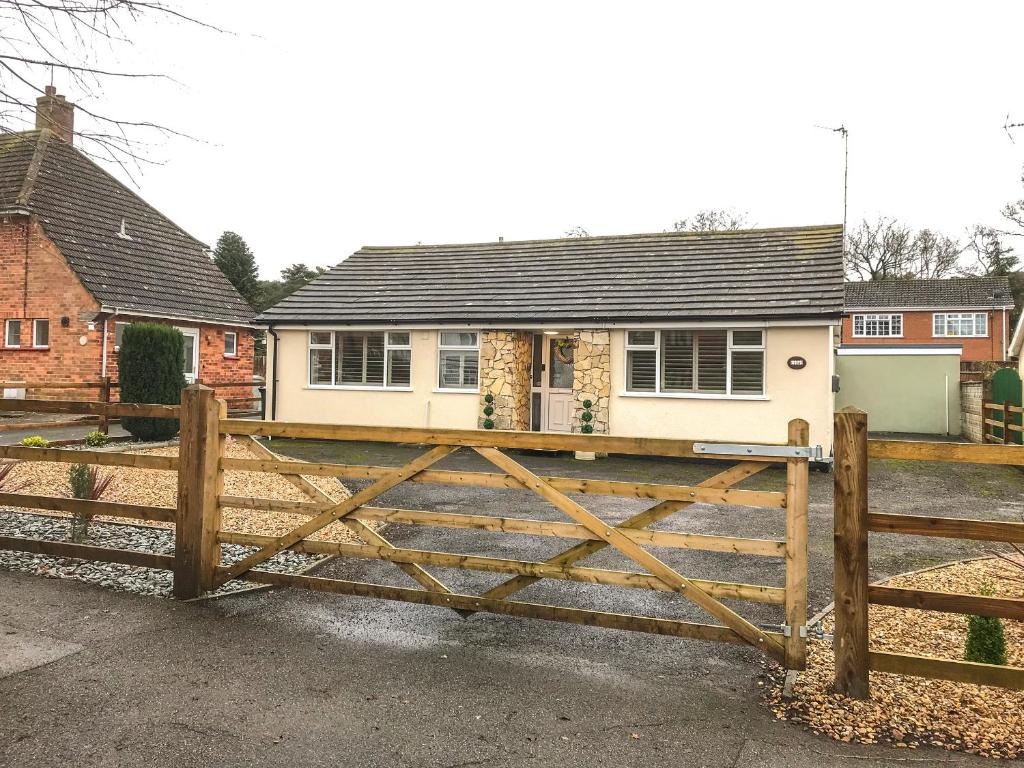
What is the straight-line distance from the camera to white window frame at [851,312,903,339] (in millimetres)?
41750

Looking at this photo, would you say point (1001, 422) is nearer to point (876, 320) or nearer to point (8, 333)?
point (8, 333)

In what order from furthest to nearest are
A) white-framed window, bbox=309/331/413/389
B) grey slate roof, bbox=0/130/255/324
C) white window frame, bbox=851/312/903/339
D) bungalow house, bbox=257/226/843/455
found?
Result: white window frame, bbox=851/312/903/339
grey slate roof, bbox=0/130/255/324
white-framed window, bbox=309/331/413/389
bungalow house, bbox=257/226/843/455

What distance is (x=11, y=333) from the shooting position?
2014cm

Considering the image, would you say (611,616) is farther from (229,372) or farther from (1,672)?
(229,372)

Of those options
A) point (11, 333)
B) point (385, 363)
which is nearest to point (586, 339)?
point (385, 363)

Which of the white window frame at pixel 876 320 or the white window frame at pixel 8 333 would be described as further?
the white window frame at pixel 876 320

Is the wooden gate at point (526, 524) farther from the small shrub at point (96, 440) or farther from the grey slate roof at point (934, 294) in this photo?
the grey slate roof at point (934, 294)

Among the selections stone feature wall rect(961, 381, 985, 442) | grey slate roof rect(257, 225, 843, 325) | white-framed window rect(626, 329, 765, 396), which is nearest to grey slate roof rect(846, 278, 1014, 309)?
stone feature wall rect(961, 381, 985, 442)

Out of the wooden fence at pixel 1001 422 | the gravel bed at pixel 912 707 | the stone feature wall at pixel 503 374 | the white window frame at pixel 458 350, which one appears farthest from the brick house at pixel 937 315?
the gravel bed at pixel 912 707

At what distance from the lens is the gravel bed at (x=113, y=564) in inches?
205

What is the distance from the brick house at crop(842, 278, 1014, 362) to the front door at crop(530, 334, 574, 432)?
31606 mm

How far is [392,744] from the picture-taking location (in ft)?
9.76

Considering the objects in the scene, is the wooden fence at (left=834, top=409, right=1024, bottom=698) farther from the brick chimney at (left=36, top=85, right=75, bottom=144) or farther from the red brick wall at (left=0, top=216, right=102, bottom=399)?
the red brick wall at (left=0, top=216, right=102, bottom=399)

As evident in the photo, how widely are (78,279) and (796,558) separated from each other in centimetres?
2103
